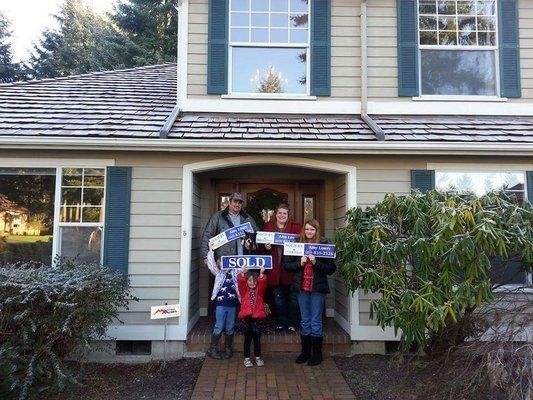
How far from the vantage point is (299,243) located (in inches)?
175

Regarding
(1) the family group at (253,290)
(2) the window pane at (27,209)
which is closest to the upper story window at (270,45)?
(1) the family group at (253,290)

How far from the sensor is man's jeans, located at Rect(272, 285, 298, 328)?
5359mm

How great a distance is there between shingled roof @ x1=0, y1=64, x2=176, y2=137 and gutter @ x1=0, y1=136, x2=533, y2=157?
11 cm

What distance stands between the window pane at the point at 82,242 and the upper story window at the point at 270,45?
2896mm

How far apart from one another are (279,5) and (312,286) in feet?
13.7

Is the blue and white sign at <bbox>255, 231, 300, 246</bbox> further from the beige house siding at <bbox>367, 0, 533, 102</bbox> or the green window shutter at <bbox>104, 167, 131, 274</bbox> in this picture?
the beige house siding at <bbox>367, 0, 533, 102</bbox>

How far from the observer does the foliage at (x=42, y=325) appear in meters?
3.75

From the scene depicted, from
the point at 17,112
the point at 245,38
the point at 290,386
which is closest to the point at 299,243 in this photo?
the point at 290,386

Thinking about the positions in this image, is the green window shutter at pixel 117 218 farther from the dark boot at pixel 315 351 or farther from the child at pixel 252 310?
the dark boot at pixel 315 351

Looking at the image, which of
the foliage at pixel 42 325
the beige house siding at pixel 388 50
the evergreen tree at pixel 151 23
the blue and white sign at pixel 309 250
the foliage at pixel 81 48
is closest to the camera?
the foliage at pixel 42 325

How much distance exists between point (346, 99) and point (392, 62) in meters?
0.89

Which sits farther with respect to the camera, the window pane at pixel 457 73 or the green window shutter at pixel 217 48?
the window pane at pixel 457 73

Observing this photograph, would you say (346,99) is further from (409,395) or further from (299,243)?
(409,395)

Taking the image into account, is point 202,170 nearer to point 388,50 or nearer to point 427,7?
point 388,50
